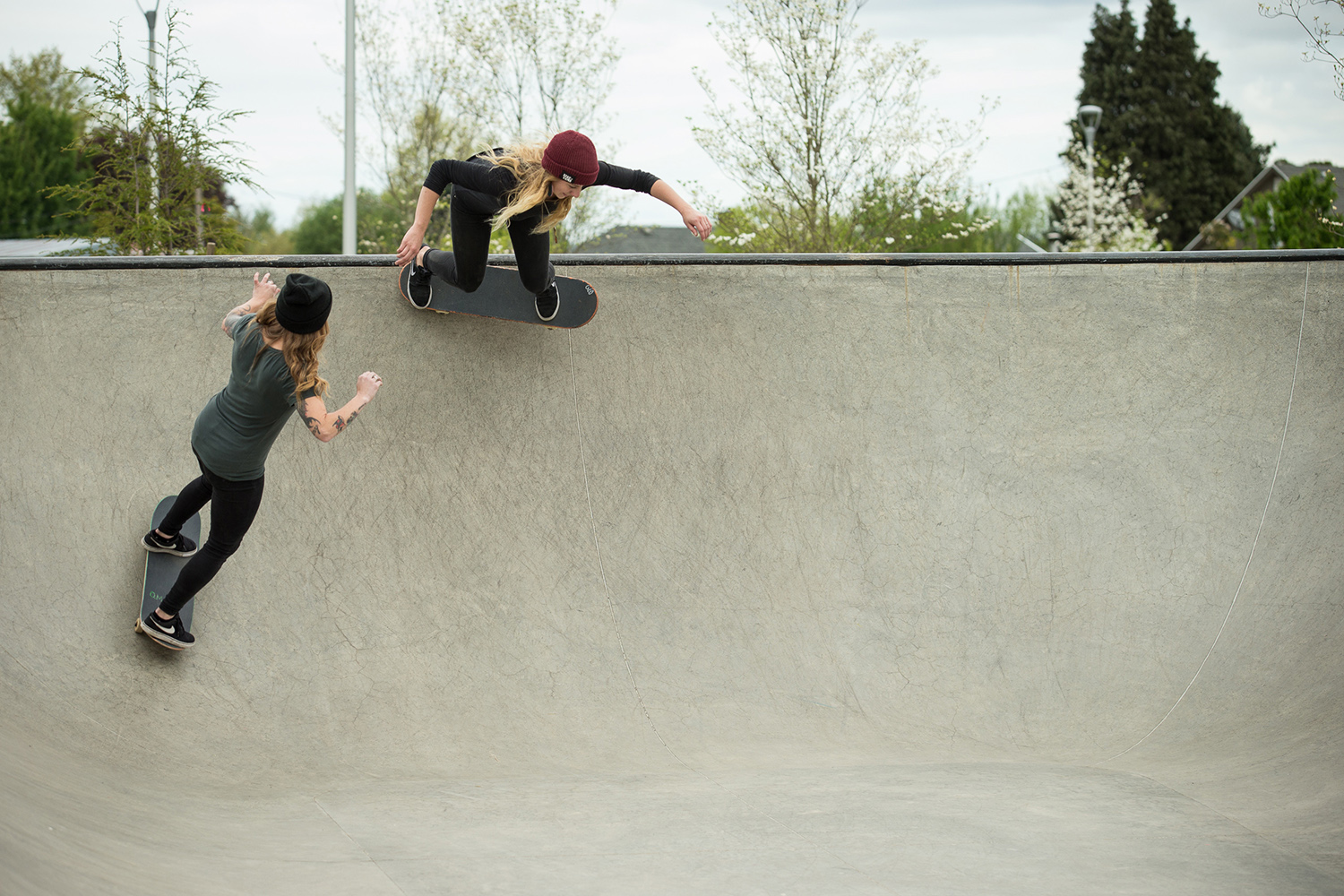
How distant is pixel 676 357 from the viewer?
191 inches

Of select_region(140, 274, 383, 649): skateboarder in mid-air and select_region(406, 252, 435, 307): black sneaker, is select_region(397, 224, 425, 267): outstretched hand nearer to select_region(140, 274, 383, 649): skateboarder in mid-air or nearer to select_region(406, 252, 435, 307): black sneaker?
select_region(406, 252, 435, 307): black sneaker

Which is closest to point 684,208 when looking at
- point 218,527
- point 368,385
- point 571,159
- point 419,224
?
point 571,159

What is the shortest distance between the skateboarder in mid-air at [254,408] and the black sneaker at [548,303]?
1.36m

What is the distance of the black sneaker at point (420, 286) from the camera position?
449cm

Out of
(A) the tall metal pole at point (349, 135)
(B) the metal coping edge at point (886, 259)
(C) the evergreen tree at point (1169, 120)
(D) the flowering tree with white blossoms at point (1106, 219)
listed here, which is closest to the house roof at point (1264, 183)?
(C) the evergreen tree at point (1169, 120)

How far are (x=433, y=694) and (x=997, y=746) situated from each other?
255 cm

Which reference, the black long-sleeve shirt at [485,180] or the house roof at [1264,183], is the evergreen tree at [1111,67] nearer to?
the house roof at [1264,183]

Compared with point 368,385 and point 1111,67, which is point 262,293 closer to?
point 368,385

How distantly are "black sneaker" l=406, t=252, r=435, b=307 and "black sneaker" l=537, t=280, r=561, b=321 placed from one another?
0.56 metres

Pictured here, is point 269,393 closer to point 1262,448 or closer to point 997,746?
point 997,746

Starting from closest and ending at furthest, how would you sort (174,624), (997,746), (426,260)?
1. (174,624)
2. (997,746)
3. (426,260)

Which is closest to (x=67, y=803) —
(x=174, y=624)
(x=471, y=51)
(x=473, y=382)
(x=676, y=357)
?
(x=174, y=624)

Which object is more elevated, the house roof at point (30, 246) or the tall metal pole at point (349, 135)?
the tall metal pole at point (349, 135)

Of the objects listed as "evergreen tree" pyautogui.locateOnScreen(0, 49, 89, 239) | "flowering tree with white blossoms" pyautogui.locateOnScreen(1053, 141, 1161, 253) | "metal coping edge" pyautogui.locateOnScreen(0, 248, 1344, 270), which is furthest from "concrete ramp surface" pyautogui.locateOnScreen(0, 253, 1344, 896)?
"evergreen tree" pyautogui.locateOnScreen(0, 49, 89, 239)
